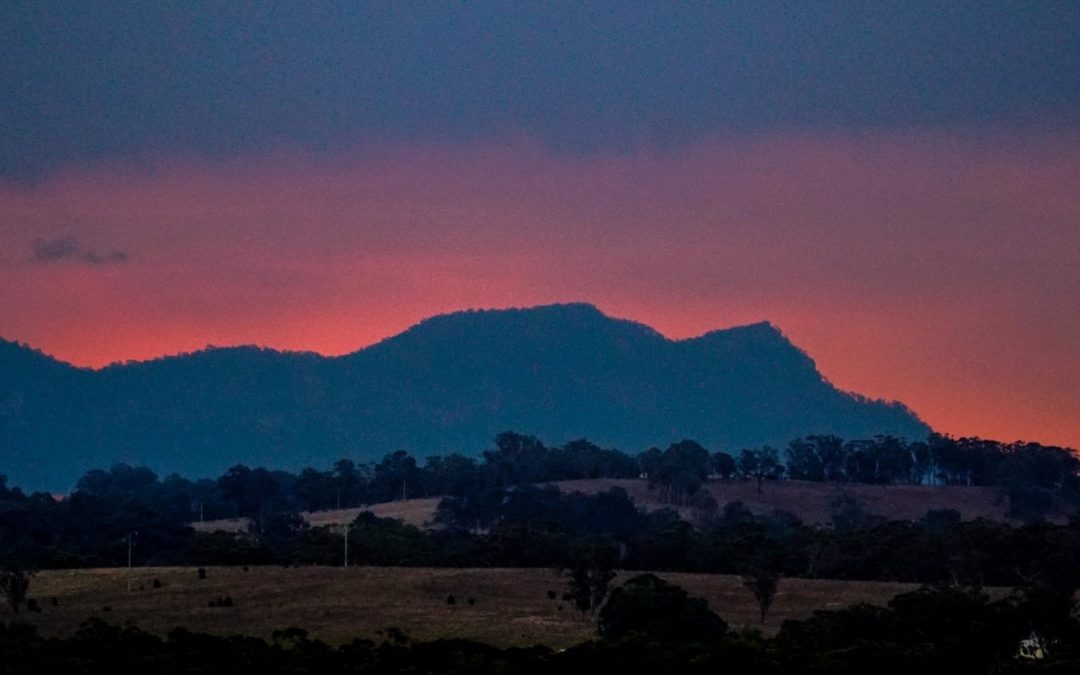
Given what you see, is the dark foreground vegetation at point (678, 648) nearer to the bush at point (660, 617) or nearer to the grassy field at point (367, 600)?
the bush at point (660, 617)

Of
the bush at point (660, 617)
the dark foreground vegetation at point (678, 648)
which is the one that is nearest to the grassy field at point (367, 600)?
the bush at point (660, 617)

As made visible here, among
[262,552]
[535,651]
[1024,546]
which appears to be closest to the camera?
[535,651]

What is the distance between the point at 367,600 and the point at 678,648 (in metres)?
34.8

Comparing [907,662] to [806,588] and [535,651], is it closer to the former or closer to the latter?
[535,651]

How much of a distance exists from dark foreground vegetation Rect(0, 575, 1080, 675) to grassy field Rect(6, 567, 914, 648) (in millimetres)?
4553

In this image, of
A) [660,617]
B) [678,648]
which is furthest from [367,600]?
[678,648]

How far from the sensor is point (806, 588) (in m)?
101

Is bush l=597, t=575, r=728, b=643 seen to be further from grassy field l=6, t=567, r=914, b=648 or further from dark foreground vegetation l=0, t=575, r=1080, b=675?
grassy field l=6, t=567, r=914, b=648

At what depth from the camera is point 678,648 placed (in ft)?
208

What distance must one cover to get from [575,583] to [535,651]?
2817 centimetres

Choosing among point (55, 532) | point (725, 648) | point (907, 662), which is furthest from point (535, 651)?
point (55, 532)

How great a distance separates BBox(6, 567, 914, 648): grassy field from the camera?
84562 millimetres

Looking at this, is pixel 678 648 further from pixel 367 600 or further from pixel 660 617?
pixel 367 600

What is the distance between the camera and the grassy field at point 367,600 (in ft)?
277
